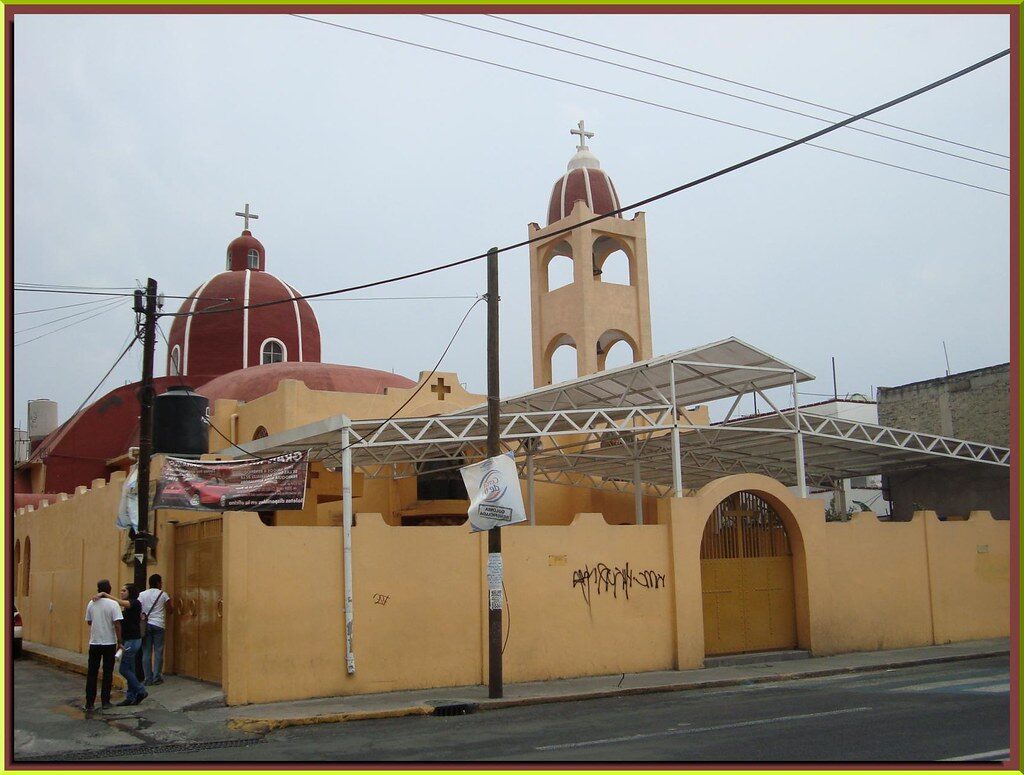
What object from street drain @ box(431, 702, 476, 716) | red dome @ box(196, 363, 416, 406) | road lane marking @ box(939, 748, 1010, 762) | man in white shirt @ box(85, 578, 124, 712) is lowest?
street drain @ box(431, 702, 476, 716)

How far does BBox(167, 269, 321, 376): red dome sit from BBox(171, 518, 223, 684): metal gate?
15.8 metres

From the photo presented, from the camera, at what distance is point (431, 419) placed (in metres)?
16.5

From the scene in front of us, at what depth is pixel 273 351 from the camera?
33.7m

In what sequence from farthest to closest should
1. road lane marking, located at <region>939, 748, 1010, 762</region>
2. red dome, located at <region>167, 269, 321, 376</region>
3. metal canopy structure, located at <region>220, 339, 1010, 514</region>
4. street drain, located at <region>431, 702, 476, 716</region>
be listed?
red dome, located at <region>167, 269, 321, 376</region> → metal canopy structure, located at <region>220, 339, 1010, 514</region> → street drain, located at <region>431, 702, 476, 716</region> → road lane marking, located at <region>939, 748, 1010, 762</region>

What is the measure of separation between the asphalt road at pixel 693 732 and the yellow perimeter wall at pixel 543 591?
2.19 metres

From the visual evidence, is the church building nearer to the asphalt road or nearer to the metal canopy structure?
the metal canopy structure

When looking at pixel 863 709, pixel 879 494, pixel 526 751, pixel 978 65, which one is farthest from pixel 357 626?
pixel 879 494

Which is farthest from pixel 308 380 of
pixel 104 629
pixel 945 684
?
pixel 945 684

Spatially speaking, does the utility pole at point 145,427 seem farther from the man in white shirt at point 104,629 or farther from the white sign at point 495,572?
the white sign at point 495,572

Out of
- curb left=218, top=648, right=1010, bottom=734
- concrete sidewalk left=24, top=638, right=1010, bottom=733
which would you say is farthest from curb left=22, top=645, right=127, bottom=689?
curb left=218, top=648, right=1010, bottom=734

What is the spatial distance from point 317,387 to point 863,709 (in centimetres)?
1505

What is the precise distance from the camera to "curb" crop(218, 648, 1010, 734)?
12.5 m

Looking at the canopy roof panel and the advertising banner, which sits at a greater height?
the canopy roof panel

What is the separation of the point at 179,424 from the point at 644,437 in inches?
390
